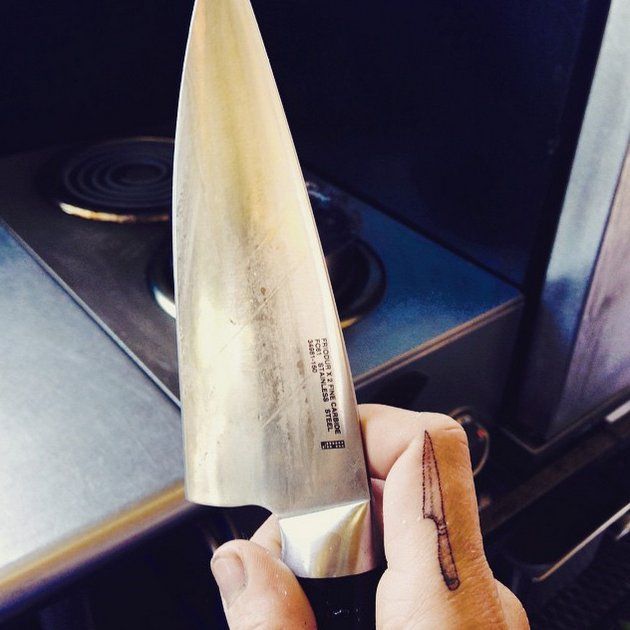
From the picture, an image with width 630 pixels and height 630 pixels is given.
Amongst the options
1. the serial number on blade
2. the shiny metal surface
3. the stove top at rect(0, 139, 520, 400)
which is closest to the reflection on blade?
the serial number on blade

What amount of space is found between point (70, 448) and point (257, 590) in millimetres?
159

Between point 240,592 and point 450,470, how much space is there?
14 centimetres

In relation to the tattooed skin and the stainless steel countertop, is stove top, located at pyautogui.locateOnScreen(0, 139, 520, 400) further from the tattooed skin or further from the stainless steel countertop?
the tattooed skin

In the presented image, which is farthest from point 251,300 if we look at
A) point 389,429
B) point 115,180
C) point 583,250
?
point 115,180

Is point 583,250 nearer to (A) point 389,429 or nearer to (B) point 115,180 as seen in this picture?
(A) point 389,429

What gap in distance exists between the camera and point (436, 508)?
1.15 feet

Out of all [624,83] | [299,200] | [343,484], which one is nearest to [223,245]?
[299,200]

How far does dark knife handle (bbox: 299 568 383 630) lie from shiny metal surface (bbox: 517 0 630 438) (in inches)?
12.6

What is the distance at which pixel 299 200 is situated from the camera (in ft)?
1.20

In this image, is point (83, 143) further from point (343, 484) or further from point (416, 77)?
point (343, 484)

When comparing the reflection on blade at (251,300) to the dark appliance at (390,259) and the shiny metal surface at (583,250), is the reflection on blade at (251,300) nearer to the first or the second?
the dark appliance at (390,259)

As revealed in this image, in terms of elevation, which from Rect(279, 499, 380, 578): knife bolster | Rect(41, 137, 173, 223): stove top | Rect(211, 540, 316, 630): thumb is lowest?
Rect(211, 540, 316, 630): thumb

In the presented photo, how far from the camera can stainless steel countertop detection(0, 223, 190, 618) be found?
0.39 m

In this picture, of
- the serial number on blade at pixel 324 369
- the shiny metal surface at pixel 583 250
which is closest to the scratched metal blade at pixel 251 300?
the serial number on blade at pixel 324 369
